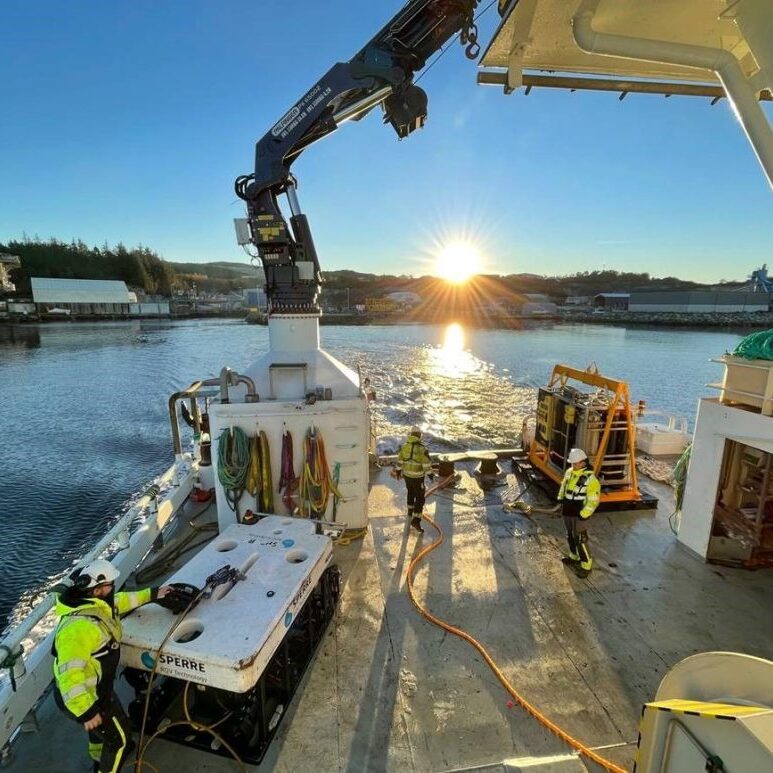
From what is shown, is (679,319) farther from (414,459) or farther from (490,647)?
(490,647)

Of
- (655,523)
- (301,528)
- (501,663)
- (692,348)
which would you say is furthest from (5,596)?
(692,348)

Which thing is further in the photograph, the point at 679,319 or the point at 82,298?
the point at 679,319

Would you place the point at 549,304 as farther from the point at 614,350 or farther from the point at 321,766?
the point at 321,766

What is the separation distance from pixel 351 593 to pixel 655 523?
4.71 metres

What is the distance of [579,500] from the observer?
532 centimetres

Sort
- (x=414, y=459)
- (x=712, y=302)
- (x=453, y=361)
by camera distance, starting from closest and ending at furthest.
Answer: (x=414, y=459), (x=453, y=361), (x=712, y=302)

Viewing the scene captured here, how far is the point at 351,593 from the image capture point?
16.4 feet

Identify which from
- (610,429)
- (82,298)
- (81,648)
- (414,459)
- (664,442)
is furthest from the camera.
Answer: (82,298)

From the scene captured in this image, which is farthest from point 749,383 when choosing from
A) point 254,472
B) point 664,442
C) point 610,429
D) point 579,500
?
point 254,472

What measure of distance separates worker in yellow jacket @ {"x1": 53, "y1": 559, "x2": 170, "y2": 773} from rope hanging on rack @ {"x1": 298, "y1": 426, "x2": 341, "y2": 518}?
9.60 feet

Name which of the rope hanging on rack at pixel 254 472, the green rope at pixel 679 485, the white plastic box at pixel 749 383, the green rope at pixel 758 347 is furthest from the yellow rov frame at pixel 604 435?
the rope hanging on rack at pixel 254 472

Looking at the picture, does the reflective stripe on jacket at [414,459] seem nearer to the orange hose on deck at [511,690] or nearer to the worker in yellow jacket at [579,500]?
the orange hose on deck at [511,690]

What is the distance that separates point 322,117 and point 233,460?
4726 mm

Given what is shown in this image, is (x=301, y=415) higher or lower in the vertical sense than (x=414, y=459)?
higher
